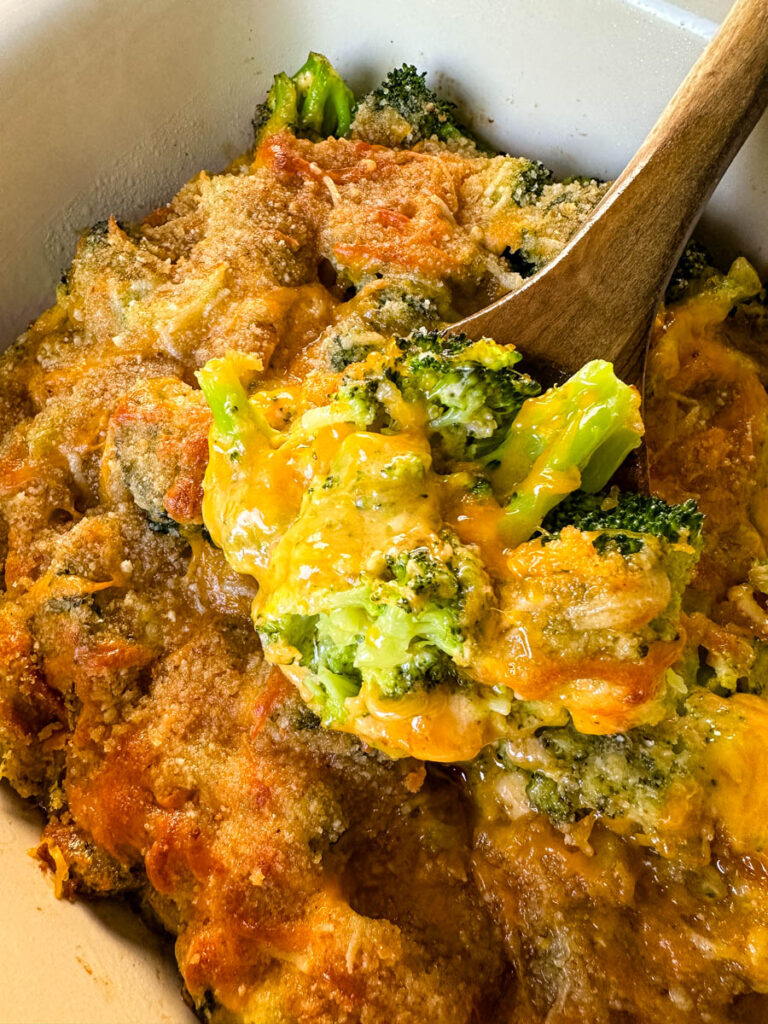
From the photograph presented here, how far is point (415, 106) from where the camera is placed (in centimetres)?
187

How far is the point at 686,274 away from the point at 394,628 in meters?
1.12

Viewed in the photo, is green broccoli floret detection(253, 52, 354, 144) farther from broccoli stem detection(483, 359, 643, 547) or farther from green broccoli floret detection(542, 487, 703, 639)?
green broccoli floret detection(542, 487, 703, 639)

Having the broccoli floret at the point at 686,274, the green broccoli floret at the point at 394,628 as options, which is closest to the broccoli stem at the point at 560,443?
the green broccoli floret at the point at 394,628

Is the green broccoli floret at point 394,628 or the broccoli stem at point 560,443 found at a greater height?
the broccoli stem at point 560,443

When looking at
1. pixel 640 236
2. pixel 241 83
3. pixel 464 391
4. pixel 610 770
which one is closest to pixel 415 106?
pixel 241 83

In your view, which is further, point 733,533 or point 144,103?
point 144,103

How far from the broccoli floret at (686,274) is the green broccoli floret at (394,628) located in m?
0.94

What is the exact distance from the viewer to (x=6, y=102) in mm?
1605

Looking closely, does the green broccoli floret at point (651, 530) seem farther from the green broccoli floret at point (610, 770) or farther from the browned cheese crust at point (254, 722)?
the browned cheese crust at point (254, 722)

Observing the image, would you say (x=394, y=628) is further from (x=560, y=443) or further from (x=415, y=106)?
(x=415, y=106)

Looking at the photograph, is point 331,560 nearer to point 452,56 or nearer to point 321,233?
point 321,233

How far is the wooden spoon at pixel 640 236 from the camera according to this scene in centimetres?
148

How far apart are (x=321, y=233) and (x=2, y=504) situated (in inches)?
33.1

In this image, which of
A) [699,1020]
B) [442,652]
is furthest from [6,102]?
[699,1020]
